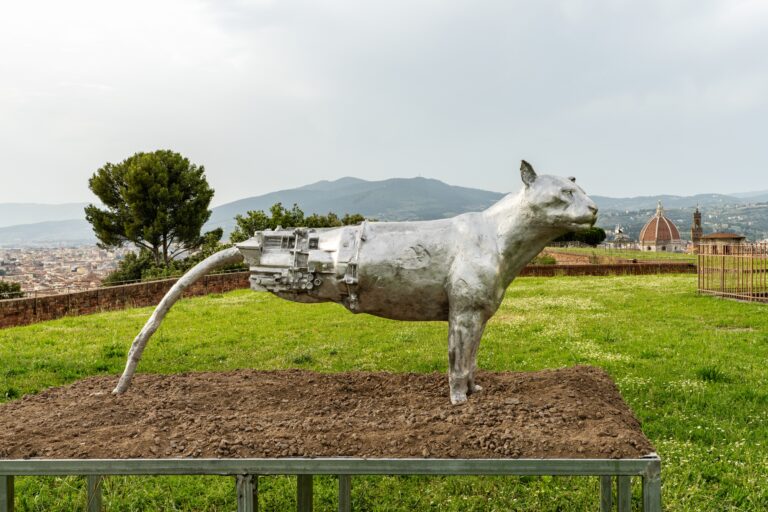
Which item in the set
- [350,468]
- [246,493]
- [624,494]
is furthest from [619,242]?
[246,493]

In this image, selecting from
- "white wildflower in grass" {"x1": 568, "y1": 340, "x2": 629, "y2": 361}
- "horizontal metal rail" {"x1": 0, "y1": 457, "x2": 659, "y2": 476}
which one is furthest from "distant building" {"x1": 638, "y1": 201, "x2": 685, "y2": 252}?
"horizontal metal rail" {"x1": 0, "y1": 457, "x2": 659, "y2": 476}

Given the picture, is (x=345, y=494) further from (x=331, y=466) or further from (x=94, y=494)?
(x=94, y=494)

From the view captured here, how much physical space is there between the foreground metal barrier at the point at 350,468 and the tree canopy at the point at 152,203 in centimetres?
3309

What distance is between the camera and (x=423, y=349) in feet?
31.3

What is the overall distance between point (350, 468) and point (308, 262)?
6.01 ft

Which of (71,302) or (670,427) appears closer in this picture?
(670,427)

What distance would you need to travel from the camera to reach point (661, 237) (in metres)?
96.9

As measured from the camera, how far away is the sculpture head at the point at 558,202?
4.38m

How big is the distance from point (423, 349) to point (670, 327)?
5.51m

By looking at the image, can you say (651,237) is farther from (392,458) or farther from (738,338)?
(392,458)

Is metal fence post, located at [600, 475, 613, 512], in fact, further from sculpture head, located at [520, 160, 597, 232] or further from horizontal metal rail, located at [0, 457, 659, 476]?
sculpture head, located at [520, 160, 597, 232]

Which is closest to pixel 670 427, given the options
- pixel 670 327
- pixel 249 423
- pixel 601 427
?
pixel 601 427

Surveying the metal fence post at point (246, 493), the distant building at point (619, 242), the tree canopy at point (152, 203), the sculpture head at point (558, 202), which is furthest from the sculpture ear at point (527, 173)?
the distant building at point (619, 242)

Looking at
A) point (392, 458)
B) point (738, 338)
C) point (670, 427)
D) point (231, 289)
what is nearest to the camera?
point (392, 458)
